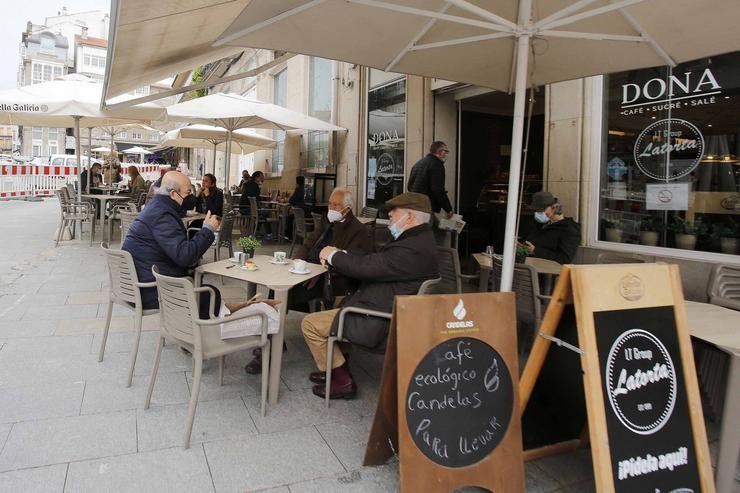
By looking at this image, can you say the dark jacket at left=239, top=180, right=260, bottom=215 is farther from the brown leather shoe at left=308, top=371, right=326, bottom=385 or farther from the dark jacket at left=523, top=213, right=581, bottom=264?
the brown leather shoe at left=308, top=371, right=326, bottom=385

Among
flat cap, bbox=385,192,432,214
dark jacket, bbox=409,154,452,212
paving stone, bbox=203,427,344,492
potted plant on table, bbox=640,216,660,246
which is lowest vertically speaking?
paving stone, bbox=203,427,344,492

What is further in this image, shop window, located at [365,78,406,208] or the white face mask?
shop window, located at [365,78,406,208]

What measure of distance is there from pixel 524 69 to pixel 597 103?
2940mm

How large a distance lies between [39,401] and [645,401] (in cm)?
343

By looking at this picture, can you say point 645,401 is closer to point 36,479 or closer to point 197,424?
point 197,424

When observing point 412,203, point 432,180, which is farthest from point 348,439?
point 432,180

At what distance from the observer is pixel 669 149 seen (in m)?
4.60

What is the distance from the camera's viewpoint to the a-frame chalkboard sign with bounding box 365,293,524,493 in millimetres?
2211

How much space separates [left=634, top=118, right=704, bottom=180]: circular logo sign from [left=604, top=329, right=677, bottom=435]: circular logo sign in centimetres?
293

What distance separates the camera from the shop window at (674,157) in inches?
166

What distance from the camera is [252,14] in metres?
2.98

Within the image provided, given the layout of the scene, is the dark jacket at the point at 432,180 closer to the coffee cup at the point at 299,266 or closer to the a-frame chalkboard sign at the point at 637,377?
the coffee cup at the point at 299,266

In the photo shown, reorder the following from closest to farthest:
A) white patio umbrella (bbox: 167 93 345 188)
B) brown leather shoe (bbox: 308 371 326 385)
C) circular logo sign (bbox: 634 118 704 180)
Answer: brown leather shoe (bbox: 308 371 326 385) < circular logo sign (bbox: 634 118 704 180) < white patio umbrella (bbox: 167 93 345 188)

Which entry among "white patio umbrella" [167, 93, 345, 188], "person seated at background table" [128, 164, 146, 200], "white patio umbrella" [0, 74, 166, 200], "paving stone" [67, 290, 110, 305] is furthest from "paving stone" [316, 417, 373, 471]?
"person seated at background table" [128, 164, 146, 200]
